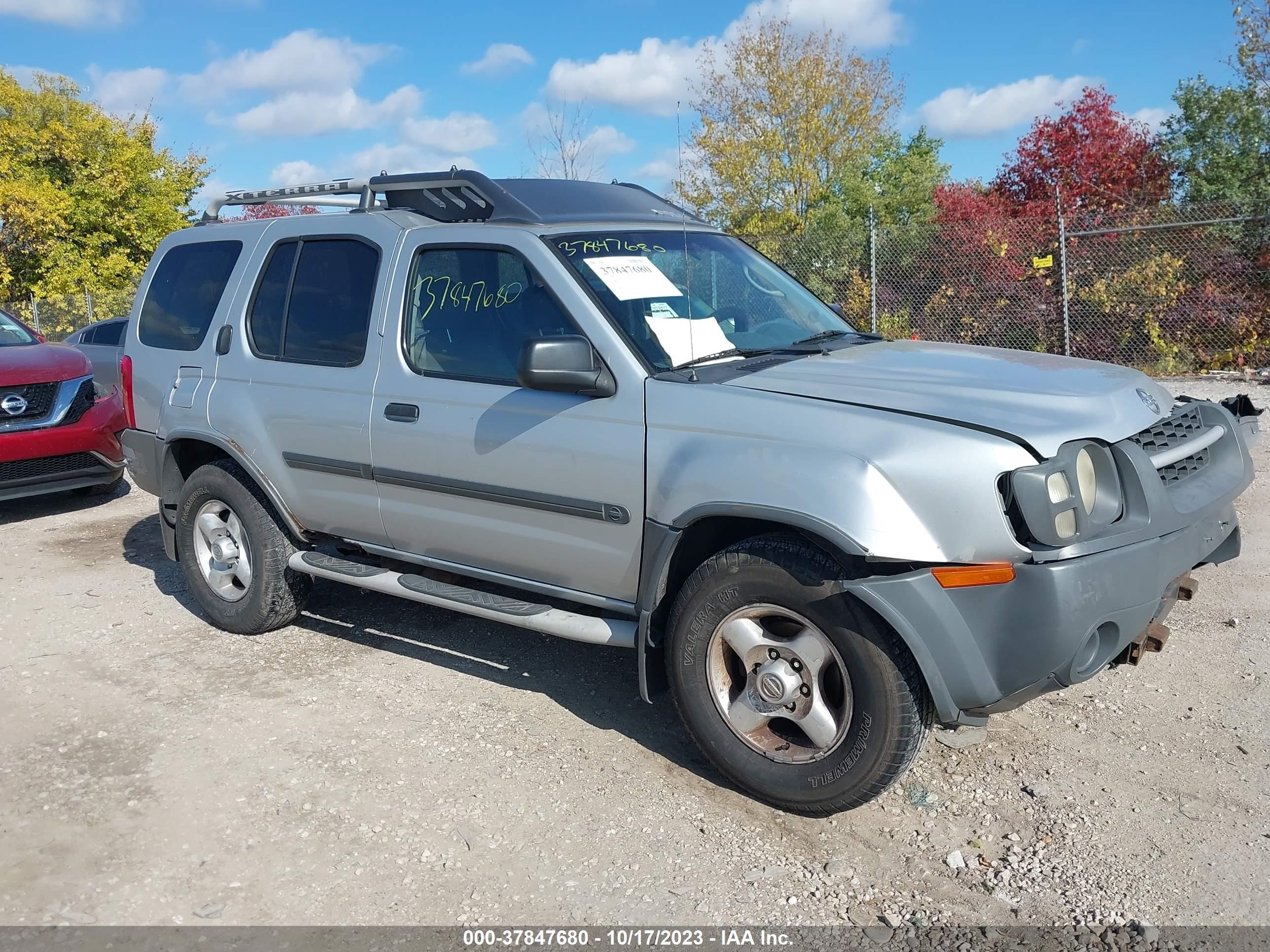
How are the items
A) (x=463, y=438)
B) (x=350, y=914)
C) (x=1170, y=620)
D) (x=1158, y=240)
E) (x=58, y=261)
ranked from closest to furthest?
1. (x=350, y=914)
2. (x=463, y=438)
3. (x=1170, y=620)
4. (x=1158, y=240)
5. (x=58, y=261)

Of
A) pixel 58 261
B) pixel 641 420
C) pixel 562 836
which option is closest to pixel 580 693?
pixel 562 836

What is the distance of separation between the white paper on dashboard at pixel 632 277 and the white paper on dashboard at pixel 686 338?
0.13 metres

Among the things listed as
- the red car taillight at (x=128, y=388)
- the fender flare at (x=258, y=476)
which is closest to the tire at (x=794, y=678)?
the fender flare at (x=258, y=476)

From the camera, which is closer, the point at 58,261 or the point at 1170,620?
the point at 1170,620

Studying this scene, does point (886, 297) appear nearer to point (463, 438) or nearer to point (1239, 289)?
point (1239, 289)

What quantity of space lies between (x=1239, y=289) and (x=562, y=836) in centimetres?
1180

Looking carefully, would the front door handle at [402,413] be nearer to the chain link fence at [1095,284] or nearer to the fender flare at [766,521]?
the fender flare at [766,521]

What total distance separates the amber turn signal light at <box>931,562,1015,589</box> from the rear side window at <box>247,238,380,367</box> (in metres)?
2.64

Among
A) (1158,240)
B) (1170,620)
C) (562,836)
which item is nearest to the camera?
(562,836)

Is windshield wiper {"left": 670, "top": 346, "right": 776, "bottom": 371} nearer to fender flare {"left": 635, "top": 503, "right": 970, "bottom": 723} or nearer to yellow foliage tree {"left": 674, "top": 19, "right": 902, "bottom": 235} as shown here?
fender flare {"left": 635, "top": 503, "right": 970, "bottom": 723}

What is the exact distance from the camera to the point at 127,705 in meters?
4.43

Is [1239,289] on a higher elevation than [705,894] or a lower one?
higher

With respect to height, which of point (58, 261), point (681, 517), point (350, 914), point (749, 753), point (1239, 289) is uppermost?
point (58, 261)

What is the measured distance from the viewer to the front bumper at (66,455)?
7703 mm
